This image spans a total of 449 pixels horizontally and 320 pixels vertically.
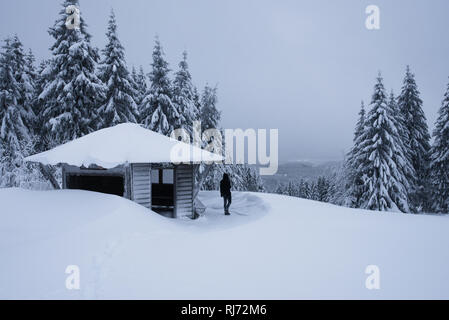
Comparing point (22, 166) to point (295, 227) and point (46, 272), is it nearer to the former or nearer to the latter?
point (46, 272)

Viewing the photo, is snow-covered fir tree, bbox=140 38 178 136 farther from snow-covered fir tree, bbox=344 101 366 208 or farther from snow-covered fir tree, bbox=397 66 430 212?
snow-covered fir tree, bbox=397 66 430 212

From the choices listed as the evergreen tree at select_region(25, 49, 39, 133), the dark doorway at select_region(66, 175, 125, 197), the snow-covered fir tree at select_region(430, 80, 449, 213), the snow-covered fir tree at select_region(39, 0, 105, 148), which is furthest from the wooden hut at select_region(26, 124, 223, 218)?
the snow-covered fir tree at select_region(430, 80, 449, 213)

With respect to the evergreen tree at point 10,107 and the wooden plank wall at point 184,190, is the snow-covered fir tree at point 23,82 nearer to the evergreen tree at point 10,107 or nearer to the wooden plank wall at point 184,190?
the evergreen tree at point 10,107

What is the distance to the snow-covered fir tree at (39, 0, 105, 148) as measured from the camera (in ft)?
60.5

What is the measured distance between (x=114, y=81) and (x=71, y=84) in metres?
3.17

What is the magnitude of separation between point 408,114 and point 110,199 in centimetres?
2507

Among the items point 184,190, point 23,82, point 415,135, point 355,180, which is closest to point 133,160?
point 184,190

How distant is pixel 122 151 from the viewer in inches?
446

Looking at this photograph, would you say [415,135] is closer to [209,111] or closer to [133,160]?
[209,111]

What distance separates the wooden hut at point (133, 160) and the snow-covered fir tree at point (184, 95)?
9.77 meters

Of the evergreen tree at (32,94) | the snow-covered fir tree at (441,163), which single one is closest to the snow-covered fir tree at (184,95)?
the evergreen tree at (32,94)

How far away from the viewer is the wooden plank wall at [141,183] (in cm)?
1141

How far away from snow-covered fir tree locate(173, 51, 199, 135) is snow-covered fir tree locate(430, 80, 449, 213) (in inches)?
793
